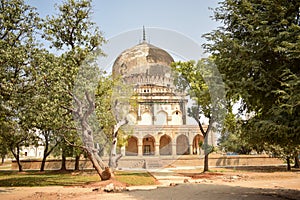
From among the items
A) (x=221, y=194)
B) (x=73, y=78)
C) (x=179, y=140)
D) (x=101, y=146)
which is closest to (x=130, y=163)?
(x=101, y=146)

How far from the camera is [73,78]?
13.9 meters

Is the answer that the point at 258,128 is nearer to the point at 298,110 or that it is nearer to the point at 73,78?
the point at 298,110

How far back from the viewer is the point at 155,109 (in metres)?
42.6

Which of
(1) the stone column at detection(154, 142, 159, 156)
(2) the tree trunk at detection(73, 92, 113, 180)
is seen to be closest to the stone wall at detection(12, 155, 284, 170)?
(1) the stone column at detection(154, 142, 159, 156)

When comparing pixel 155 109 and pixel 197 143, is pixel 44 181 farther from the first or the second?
pixel 197 143

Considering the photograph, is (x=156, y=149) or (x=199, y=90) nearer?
(x=199, y=90)

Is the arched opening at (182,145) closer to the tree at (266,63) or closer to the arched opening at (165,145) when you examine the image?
the arched opening at (165,145)

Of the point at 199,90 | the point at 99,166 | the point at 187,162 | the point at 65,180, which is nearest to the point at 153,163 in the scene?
the point at 187,162

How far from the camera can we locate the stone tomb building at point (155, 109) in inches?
1539

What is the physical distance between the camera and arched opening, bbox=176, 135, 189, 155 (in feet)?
130

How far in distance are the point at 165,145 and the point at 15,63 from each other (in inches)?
1238

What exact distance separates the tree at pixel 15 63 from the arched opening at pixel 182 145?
2958cm

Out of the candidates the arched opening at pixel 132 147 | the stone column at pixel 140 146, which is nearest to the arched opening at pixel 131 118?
the stone column at pixel 140 146

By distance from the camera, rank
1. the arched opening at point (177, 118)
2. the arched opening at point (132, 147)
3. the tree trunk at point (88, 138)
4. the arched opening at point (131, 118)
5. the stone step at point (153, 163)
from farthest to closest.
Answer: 1. the arched opening at point (177, 118)
2. the arched opening at point (132, 147)
3. the arched opening at point (131, 118)
4. the stone step at point (153, 163)
5. the tree trunk at point (88, 138)
